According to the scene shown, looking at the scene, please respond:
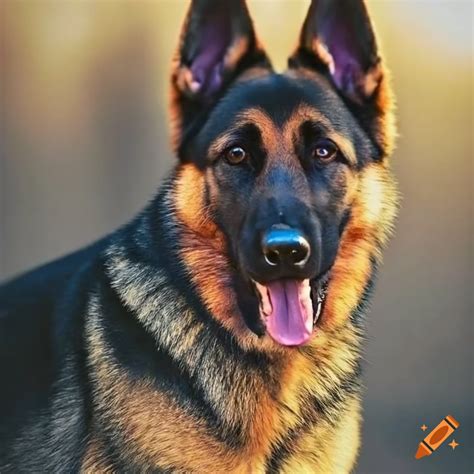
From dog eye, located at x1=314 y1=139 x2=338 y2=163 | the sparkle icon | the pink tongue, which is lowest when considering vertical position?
the sparkle icon

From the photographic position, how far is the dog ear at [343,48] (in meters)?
2.29

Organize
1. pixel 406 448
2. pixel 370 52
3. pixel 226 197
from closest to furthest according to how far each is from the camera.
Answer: pixel 226 197, pixel 370 52, pixel 406 448

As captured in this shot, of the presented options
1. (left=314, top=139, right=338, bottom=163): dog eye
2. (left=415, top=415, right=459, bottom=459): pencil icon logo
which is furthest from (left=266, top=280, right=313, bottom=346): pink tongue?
(left=415, top=415, right=459, bottom=459): pencil icon logo

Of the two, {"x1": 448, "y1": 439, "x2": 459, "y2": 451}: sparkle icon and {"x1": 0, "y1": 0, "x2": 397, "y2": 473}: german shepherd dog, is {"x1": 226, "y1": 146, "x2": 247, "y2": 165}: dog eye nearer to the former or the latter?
{"x1": 0, "y1": 0, "x2": 397, "y2": 473}: german shepherd dog

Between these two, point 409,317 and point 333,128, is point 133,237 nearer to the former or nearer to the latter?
point 333,128

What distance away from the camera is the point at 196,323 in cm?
222

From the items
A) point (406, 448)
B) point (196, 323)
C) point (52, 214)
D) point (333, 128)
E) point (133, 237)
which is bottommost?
point (406, 448)

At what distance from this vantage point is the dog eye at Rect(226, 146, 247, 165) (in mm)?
2170

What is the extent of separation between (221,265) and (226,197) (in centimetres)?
22

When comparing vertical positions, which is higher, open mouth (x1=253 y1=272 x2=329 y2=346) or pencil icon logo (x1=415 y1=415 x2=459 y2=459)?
open mouth (x1=253 y1=272 x2=329 y2=346)

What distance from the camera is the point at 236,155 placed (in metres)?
2.17

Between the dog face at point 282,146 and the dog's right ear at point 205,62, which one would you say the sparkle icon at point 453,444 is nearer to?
the dog face at point 282,146

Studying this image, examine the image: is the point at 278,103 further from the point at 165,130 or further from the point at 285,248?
the point at 165,130

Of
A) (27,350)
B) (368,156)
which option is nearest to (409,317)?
(368,156)
